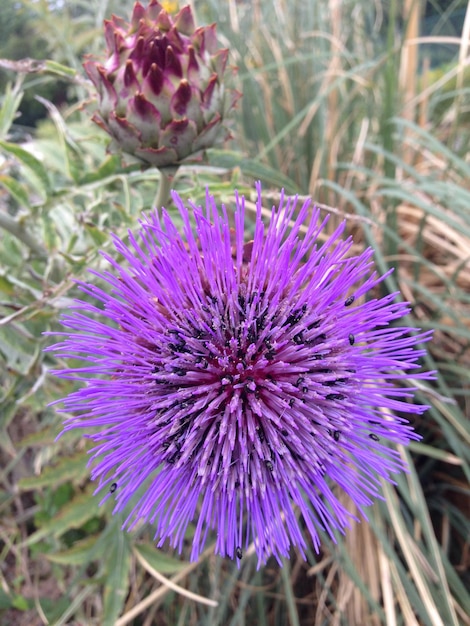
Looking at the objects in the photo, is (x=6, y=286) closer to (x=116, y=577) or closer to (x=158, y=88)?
(x=158, y=88)

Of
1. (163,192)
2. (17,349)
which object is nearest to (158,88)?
(163,192)

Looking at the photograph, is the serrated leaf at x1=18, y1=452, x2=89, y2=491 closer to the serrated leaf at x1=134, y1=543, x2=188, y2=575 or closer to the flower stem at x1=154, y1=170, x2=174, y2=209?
the serrated leaf at x1=134, y1=543, x2=188, y2=575

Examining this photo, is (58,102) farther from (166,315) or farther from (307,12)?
(166,315)

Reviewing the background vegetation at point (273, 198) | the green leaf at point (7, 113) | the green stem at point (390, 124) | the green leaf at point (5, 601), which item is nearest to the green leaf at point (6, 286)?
the background vegetation at point (273, 198)

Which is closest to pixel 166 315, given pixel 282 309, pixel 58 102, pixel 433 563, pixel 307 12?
pixel 282 309

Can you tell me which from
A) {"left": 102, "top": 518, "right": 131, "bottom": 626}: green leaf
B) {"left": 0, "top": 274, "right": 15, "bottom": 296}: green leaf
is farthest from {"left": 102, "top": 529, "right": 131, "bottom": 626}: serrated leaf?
{"left": 0, "top": 274, "right": 15, "bottom": 296}: green leaf

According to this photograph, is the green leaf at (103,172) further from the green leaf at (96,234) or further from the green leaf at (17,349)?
the green leaf at (17,349)

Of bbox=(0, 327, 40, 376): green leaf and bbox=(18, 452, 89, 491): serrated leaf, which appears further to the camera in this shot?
bbox=(18, 452, 89, 491): serrated leaf

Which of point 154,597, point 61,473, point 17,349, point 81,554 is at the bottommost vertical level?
point 154,597
